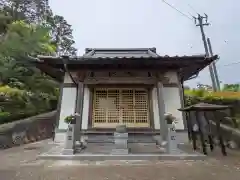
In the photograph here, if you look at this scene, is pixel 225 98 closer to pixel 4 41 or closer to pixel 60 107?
pixel 60 107

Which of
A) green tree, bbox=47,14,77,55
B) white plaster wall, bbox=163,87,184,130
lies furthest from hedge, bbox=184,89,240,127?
green tree, bbox=47,14,77,55

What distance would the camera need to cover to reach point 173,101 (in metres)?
8.39

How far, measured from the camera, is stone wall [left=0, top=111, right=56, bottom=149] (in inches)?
322

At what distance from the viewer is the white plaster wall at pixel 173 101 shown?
27.3 feet

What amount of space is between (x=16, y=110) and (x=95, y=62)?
5.25 metres

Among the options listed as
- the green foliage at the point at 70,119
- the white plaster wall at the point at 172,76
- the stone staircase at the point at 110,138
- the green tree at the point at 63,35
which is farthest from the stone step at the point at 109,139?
the green tree at the point at 63,35

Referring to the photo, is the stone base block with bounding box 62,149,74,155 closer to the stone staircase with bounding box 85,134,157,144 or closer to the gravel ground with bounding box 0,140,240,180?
the gravel ground with bounding box 0,140,240,180

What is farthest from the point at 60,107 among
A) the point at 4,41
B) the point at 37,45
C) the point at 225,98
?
the point at 225,98

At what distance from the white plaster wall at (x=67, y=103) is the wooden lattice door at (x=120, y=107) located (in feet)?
2.87

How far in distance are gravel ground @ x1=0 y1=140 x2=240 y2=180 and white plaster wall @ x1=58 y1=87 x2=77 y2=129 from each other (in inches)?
107

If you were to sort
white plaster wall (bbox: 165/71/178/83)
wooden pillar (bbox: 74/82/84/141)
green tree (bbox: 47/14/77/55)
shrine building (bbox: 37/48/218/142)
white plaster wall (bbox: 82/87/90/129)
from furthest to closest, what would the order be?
green tree (bbox: 47/14/77/55) → white plaster wall (bbox: 165/71/178/83) → white plaster wall (bbox: 82/87/90/129) → shrine building (bbox: 37/48/218/142) → wooden pillar (bbox: 74/82/84/141)

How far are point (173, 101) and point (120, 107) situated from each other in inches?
82.7

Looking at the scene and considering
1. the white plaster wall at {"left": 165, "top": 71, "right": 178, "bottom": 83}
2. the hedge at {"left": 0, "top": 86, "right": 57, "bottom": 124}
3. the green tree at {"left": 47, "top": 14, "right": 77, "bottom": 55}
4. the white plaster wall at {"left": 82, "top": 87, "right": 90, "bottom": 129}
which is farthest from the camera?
the green tree at {"left": 47, "top": 14, "right": 77, "bottom": 55}

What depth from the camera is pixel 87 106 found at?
837 cm
